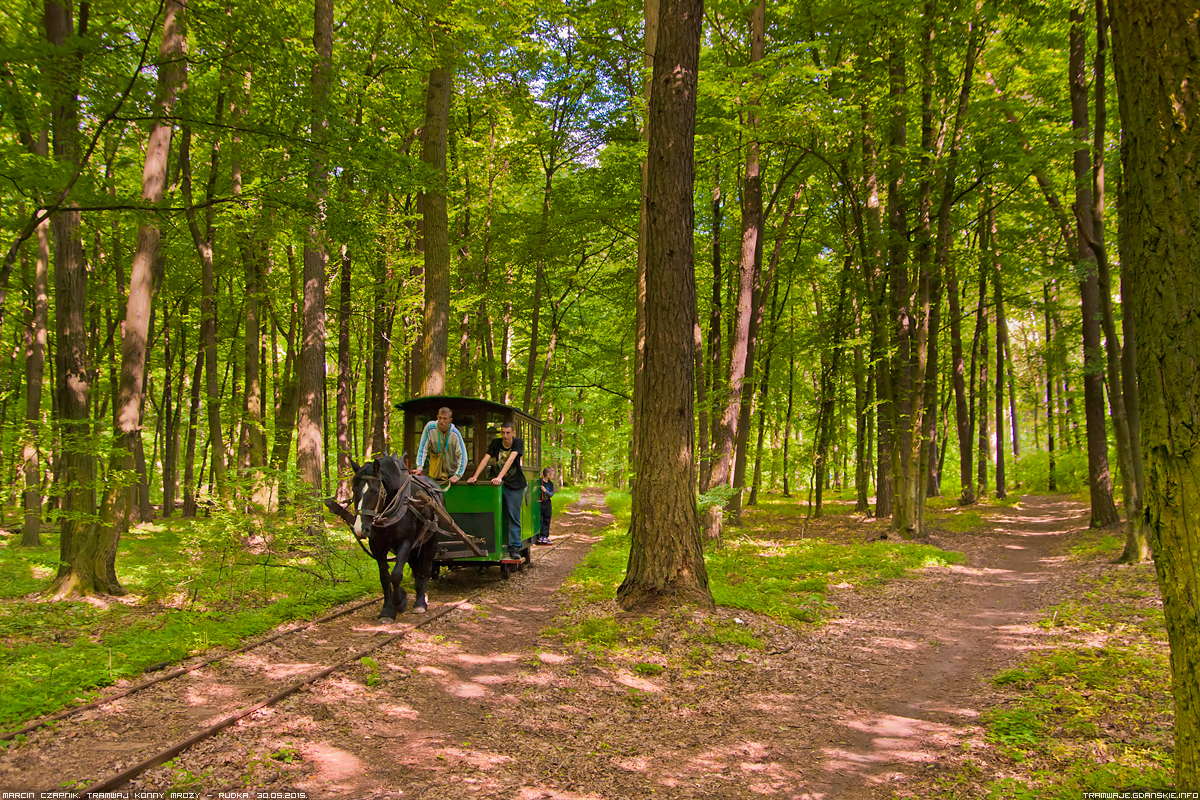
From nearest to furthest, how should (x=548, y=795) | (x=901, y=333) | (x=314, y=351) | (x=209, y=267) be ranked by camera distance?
1. (x=548, y=795)
2. (x=209, y=267)
3. (x=314, y=351)
4. (x=901, y=333)

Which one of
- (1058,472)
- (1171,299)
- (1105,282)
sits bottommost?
(1058,472)

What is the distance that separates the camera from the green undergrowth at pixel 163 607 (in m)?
5.12

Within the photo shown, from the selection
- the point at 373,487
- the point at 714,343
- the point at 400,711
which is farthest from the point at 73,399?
the point at 714,343

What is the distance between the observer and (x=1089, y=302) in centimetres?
1602

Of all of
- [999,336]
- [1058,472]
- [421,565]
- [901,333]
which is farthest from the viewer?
[1058,472]

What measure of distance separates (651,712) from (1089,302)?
54.3ft

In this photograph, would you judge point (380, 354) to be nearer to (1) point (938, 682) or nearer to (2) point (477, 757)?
(2) point (477, 757)

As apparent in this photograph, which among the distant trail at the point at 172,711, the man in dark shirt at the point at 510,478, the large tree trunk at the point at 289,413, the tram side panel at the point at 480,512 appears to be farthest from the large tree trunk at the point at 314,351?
the distant trail at the point at 172,711

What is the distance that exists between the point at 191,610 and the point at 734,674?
6.08 meters

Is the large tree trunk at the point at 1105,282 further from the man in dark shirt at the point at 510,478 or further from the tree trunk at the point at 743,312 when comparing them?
the man in dark shirt at the point at 510,478

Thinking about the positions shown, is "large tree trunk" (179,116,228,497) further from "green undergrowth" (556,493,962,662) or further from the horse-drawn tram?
"green undergrowth" (556,493,962,662)

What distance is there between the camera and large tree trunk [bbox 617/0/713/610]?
→ 731 centimetres

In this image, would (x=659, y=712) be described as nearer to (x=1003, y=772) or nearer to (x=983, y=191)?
(x=1003, y=772)

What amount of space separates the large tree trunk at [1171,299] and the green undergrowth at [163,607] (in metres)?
6.51
